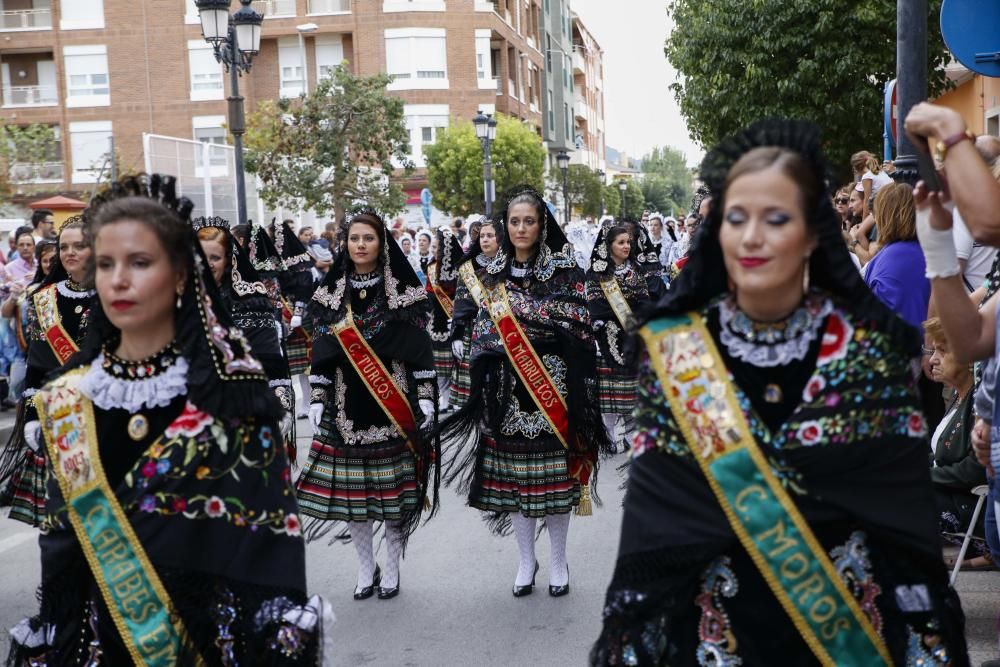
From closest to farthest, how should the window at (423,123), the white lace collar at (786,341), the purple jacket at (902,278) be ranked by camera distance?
the white lace collar at (786,341), the purple jacket at (902,278), the window at (423,123)

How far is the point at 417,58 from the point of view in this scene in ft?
147

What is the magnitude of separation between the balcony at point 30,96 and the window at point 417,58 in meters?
11.7

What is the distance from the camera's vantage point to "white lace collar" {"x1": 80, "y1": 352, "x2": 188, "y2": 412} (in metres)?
3.23

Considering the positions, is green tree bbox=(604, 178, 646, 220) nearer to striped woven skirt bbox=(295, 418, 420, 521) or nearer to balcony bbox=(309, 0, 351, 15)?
balcony bbox=(309, 0, 351, 15)

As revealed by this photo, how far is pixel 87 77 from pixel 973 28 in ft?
137

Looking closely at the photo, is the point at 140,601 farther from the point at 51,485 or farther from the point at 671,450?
the point at 671,450

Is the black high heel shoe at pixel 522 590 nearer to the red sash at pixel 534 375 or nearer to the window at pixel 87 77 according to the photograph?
the red sash at pixel 534 375

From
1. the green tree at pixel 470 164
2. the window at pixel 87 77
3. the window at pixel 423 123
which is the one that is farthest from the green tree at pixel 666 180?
the window at pixel 87 77

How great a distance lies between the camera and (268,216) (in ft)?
109

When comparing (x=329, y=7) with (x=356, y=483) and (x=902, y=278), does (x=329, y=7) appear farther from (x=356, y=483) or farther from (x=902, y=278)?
(x=902, y=278)

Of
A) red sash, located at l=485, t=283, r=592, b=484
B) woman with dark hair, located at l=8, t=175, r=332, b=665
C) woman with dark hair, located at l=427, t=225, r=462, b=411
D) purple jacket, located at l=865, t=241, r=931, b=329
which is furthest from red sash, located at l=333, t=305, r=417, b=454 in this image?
woman with dark hair, located at l=427, t=225, r=462, b=411

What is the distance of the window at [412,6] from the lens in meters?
44.0

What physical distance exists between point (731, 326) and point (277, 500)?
4.18 ft

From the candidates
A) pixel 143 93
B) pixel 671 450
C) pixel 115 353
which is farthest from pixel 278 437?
pixel 143 93
